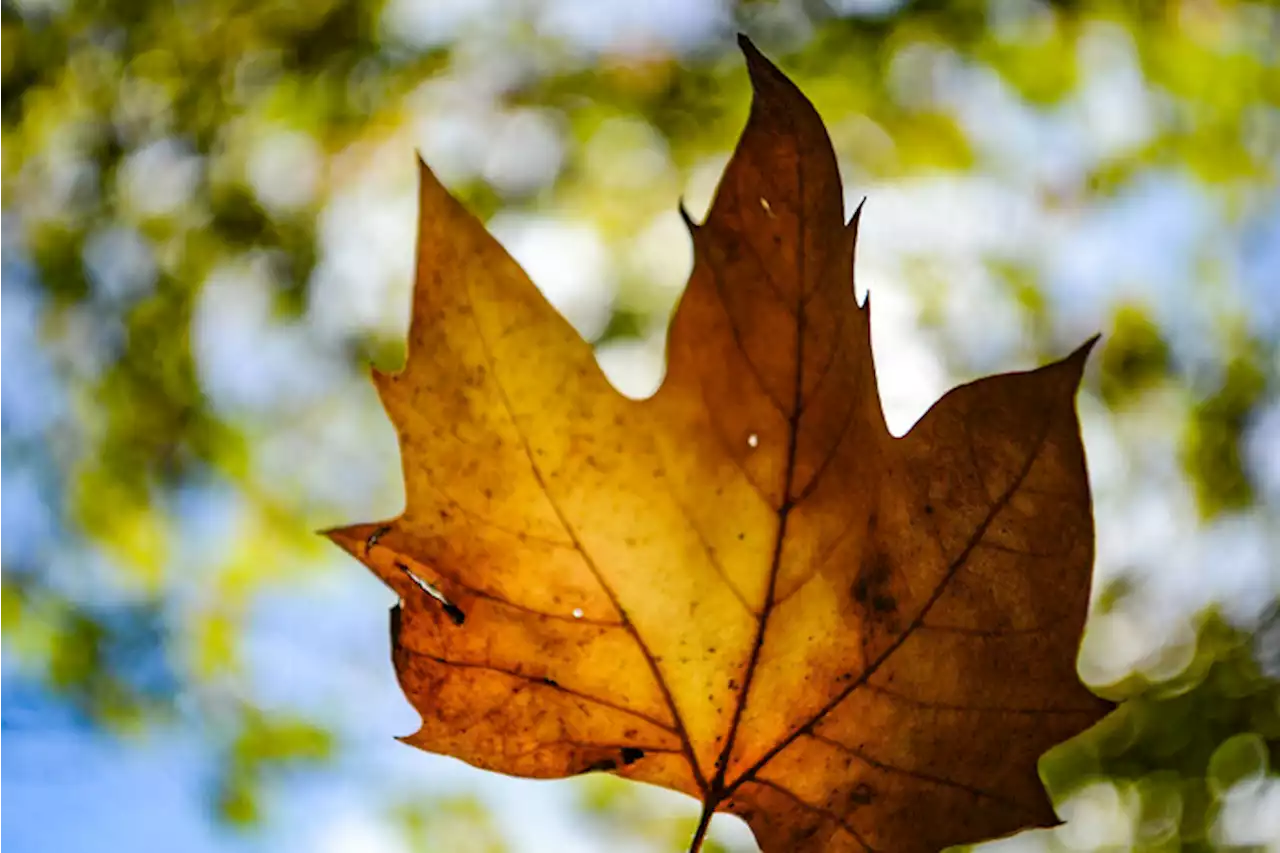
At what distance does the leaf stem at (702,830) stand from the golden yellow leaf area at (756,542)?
0.06 ft

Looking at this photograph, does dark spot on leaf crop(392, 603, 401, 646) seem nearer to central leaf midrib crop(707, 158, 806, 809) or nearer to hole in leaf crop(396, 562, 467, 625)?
hole in leaf crop(396, 562, 467, 625)

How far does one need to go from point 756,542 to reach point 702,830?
0.37 feet

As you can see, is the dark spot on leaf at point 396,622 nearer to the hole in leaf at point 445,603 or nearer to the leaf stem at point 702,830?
the hole in leaf at point 445,603

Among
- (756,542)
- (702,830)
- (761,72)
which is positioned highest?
(761,72)

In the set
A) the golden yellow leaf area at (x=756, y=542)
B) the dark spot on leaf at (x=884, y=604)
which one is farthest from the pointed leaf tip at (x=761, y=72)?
the dark spot on leaf at (x=884, y=604)

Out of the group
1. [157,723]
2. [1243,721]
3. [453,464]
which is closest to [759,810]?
[453,464]

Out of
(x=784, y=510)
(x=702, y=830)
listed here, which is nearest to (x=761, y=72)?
(x=784, y=510)

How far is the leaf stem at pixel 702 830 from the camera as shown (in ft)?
1.14

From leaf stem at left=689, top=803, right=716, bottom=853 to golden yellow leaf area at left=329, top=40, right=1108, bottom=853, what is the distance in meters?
0.02

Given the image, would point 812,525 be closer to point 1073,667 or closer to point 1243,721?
point 1073,667

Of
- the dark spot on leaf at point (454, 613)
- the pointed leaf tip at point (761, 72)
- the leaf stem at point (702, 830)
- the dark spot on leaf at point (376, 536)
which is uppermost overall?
the pointed leaf tip at point (761, 72)

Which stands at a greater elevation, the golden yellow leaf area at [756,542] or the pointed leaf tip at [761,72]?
the pointed leaf tip at [761,72]

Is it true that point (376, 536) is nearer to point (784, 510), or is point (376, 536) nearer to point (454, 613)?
point (454, 613)

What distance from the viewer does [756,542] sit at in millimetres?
383
